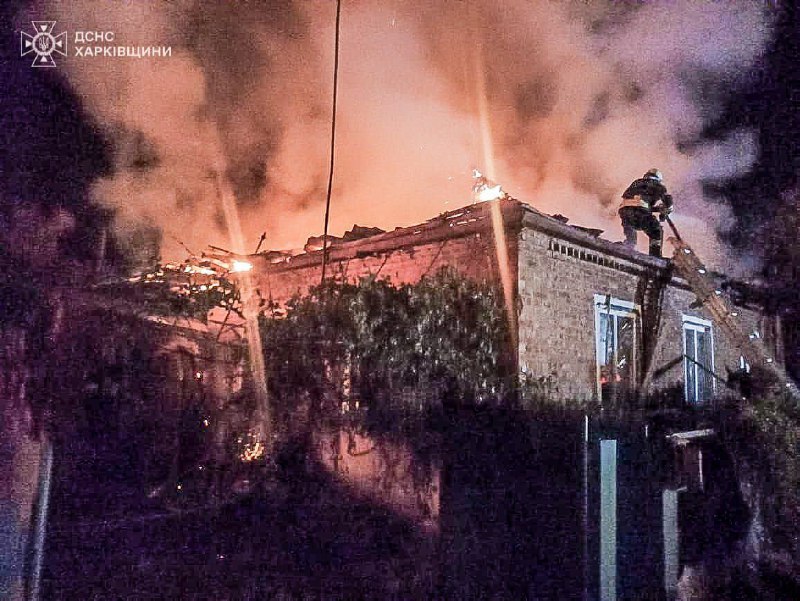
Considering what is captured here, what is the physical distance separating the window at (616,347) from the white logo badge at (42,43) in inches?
303

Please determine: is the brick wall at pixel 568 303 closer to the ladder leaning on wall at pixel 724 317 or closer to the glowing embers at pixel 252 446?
the ladder leaning on wall at pixel 724 317

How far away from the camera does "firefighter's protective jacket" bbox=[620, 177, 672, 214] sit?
11.6 metres

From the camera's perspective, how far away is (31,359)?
457 cm

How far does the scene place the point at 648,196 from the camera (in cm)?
1168

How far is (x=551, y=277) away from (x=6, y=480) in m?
6.32

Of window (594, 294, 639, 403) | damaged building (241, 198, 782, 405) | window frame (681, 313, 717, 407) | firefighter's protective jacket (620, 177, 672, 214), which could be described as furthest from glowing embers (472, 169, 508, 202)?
window frame (681, 313, 717, 407)

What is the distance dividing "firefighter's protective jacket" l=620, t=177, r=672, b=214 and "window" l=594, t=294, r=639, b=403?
2426 mm

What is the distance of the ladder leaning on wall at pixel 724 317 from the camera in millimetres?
9305

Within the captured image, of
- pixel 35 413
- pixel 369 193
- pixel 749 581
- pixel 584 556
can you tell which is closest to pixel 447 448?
pixel 584 556

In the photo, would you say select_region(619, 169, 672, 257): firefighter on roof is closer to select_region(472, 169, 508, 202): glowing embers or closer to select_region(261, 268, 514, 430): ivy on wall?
select_region(472, 169, 508, 202): glowing embers

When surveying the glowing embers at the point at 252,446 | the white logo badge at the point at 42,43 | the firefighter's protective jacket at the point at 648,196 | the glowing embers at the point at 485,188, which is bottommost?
the glowing embers at the point at 252,446

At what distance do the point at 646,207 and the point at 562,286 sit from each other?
4027mm

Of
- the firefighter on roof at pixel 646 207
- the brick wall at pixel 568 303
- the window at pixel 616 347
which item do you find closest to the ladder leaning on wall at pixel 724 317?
the brick wall at pixel 568 303

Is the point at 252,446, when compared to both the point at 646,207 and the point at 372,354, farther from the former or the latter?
the point at 646,207
